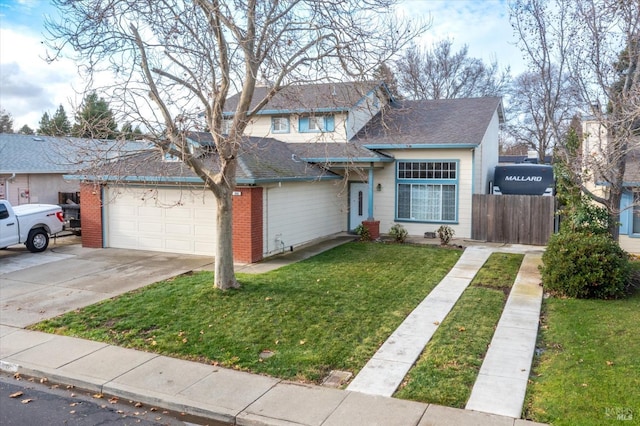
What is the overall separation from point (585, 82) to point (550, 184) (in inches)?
445

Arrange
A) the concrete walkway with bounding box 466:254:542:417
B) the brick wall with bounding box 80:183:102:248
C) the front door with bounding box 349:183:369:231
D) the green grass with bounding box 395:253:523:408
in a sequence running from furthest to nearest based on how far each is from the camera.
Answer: the front door with bounding box 349:183:369:231 → the brick wall with bounding box 80:183:102:248 → the green grass with bounding box 395:253:523:408 → the concrete walkway with bounding box 466:254:542:417

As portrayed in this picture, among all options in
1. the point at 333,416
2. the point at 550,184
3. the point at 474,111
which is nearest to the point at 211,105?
the point at 333,416

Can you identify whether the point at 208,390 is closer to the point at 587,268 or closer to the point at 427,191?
the point at 587,268

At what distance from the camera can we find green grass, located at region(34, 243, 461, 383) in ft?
26.6

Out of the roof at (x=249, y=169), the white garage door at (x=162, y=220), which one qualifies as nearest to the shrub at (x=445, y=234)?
the roof at (x=249, y=169)

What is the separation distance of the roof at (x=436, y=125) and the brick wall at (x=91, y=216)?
32.0 feet

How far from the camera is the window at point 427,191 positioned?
65.5 ft

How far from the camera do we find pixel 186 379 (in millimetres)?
7293

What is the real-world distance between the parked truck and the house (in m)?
0.78

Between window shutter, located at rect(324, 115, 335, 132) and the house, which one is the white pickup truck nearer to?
the house

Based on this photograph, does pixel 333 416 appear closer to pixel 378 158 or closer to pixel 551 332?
pixel 551 332

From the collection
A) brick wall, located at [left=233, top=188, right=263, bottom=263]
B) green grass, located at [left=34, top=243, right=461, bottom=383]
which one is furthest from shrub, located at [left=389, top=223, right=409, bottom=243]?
brick wall, located at [left=233, top=188, right=263, bottom=263]

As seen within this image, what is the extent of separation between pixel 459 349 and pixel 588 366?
1820 millimetres

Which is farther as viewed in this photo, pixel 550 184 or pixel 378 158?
pixel 550 184
